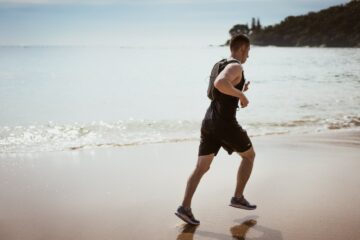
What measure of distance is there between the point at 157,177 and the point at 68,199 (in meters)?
1.40

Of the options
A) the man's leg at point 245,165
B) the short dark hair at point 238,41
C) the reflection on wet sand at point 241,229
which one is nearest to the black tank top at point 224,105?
the short dark hair at point 238,41

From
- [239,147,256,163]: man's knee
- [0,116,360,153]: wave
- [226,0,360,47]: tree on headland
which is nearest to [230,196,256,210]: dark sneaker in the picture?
[239,147,256,163]: man's knee

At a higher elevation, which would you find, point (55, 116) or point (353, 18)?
point (353, 18)

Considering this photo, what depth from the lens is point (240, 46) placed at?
371cm

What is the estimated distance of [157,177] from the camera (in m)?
5.76

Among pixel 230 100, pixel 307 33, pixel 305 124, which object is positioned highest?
pixel 307 33

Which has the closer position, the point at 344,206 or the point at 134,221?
the point at 134,221

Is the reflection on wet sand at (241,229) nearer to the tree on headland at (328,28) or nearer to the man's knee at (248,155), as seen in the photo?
the man's knee at (248,155)

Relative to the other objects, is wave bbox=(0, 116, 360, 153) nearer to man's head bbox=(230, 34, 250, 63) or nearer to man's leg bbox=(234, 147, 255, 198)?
man's leg bbox=(234, 147, 255, 198)

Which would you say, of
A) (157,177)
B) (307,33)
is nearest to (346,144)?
(157,177)

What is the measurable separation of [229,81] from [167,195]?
2.10 meters

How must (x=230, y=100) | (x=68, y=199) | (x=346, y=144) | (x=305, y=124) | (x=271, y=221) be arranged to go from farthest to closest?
(x=305, y=124), (x=346, y=144), (x=68, y=199), (x=271, y=221), (x=230, y=100)

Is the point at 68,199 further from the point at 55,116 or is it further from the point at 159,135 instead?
the point at 55,116

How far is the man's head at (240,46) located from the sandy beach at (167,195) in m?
1.72
